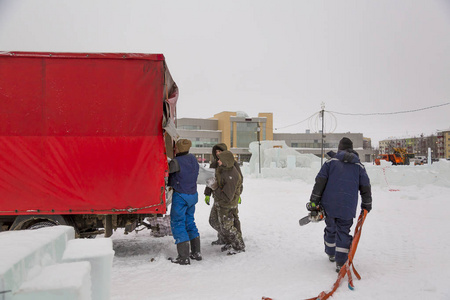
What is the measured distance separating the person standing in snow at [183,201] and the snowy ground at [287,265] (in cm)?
25

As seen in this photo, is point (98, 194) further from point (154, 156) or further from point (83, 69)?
point (83, 69)

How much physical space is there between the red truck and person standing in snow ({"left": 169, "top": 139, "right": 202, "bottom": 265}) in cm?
34

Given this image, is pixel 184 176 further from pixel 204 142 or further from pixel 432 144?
pixel 432 144

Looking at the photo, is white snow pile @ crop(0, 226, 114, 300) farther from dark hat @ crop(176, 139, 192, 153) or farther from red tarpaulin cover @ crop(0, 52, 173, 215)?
dark hat @ crop(176, 139, 192, 153)

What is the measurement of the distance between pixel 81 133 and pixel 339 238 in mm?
4005

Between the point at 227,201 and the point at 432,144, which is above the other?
the point at 432,144

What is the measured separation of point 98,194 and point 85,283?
3.67 m

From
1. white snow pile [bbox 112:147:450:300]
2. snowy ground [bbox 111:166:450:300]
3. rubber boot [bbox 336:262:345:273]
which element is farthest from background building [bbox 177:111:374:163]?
rubber boot [bbox 336:262:345:273]

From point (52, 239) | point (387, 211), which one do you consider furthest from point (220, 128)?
point (52, 239)

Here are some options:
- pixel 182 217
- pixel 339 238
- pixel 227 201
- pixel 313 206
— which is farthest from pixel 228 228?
pixel 339 238

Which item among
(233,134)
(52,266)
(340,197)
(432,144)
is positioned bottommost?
(340,197)

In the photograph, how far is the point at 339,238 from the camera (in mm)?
4742

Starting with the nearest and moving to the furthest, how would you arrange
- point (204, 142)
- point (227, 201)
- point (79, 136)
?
point (79, 136)
point (227, 201)
point (204, 142)

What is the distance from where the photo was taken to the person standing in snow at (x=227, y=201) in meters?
5.78
